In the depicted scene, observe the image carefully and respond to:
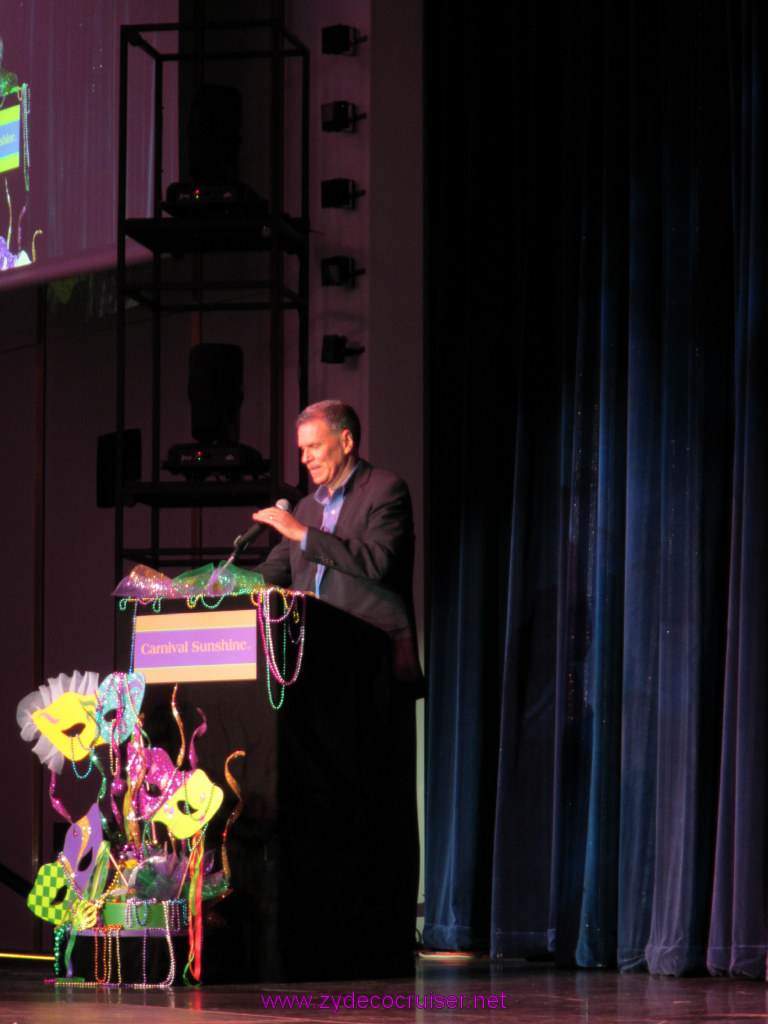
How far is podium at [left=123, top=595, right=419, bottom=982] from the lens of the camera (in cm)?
313

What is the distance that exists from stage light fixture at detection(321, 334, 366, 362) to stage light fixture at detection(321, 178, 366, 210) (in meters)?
0.48

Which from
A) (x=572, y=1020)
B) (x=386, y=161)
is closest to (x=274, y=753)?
(x=572, y=1020)

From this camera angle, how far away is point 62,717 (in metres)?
3.36

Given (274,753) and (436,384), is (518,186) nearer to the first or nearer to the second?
(436,384)

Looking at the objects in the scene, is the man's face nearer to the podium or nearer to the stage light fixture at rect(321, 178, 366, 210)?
the podium

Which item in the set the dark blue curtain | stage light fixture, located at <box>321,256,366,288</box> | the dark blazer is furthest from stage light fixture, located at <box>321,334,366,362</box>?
the dark blazer

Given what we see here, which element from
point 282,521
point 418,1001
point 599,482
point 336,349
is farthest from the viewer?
point 336,349

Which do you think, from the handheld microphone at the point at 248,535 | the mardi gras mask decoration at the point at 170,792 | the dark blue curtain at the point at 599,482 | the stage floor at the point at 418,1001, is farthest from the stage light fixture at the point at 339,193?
the stage floor at the point at 418,1001

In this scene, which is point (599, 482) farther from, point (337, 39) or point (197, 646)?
point (337, 39)

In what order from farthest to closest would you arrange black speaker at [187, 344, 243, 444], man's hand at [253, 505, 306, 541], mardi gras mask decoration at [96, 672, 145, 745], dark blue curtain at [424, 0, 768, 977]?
black speaker at [187, 344, 243, 444], dark blue curtain at [424, 0, 768, 977], mardi gras mask decoration at [96, 672, 145, 745], man's hand at [253, 505, 306, 541]

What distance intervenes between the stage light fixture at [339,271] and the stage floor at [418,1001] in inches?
101

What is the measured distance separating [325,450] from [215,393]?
1.31m

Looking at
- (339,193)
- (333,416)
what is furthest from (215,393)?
(333,416)

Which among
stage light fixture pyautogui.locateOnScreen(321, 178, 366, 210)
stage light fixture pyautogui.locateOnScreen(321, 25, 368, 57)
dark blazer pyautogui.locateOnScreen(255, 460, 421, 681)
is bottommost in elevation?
dark blazer pyautogui.locateOnScreen(255, 460, 421, 681)
